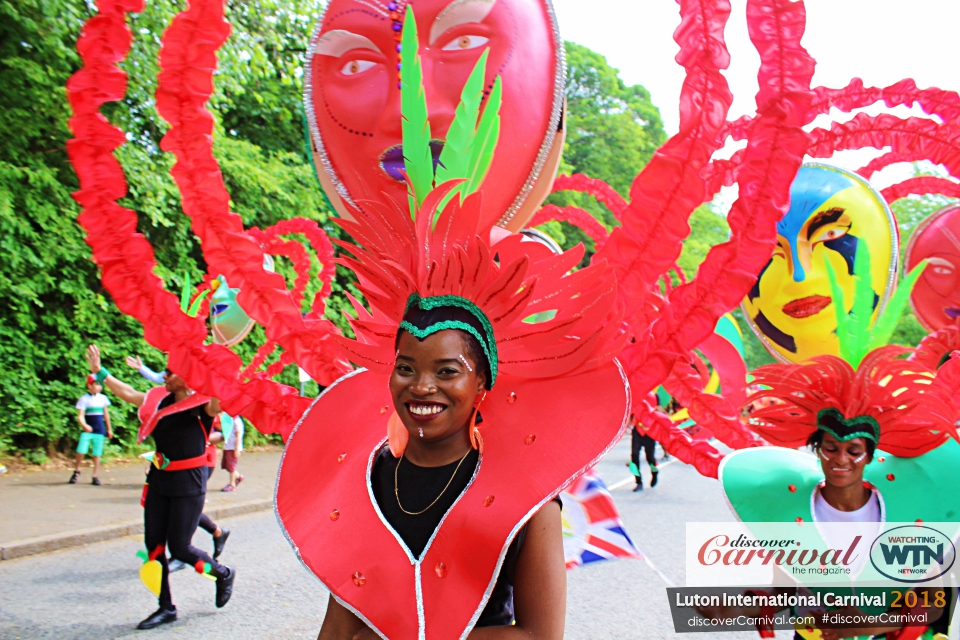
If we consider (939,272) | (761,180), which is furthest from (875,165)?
(761,180)

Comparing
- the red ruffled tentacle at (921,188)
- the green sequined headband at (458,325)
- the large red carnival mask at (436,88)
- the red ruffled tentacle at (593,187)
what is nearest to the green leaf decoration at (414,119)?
the green sequined headband at (458,325)

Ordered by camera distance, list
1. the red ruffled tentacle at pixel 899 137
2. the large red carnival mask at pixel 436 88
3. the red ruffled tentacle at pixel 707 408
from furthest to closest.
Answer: the red ruffled tentacle at pixel 899 137
the red ruffled tentacle at pixel 707 408
the large red carnival mask at pixel 436 88

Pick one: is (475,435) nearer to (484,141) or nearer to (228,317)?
(484,141)

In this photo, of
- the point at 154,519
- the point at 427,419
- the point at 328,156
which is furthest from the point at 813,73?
the point at 154,519

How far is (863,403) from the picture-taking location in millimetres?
3236

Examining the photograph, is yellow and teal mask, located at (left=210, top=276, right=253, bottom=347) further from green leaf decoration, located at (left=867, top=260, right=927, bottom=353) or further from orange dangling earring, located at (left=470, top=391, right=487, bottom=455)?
orange dangling earring, located at (left=470, top=391, right=487, bottom=455)

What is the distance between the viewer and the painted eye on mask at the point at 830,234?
182 inches

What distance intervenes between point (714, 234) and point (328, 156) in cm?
2898

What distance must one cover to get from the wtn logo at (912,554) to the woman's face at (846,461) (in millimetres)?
312

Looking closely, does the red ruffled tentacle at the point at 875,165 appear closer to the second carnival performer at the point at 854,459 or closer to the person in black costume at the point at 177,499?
the second carnival performer at the point at 854,459

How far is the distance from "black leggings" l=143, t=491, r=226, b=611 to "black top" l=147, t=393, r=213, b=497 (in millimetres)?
64

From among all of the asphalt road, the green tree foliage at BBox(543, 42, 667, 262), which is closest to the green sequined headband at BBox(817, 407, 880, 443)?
the asphalt road

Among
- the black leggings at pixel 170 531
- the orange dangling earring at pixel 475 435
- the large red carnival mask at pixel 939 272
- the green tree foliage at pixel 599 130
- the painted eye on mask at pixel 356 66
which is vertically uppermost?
the green tree foliage at pixel 599 130

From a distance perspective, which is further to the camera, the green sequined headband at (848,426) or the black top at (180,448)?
the black top at (180,448)
